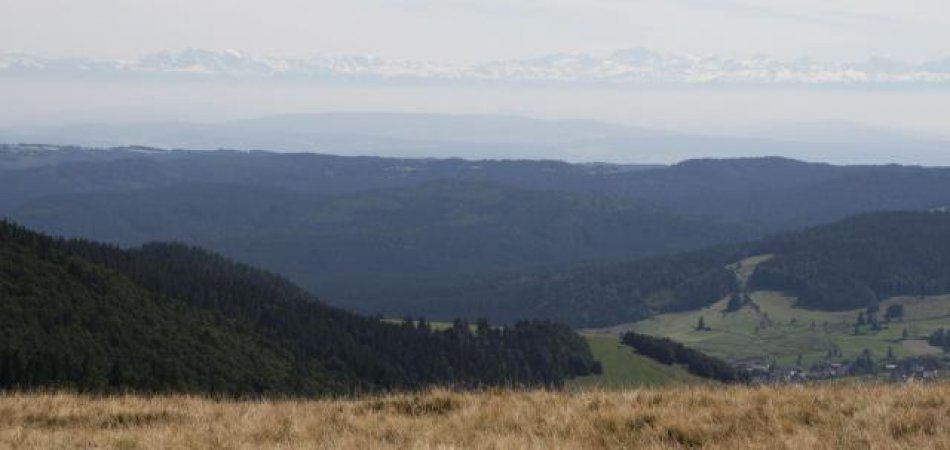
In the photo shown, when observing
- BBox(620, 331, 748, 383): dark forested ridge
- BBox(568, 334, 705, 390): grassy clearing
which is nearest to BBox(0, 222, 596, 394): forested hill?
BBox(568, 334, 705, 390): grassy clearing

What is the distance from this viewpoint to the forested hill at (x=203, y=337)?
9962cm

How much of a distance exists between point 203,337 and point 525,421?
11026cm

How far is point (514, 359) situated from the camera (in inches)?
6875

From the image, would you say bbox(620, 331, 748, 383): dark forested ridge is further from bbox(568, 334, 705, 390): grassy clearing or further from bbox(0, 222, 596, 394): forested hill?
bbox(0, 222, 596, 394): forested hill

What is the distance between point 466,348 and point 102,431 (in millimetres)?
158146

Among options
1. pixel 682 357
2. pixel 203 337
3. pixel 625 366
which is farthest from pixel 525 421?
pixel 682 357

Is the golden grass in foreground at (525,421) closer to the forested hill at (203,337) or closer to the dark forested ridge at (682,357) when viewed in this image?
the forested hill at (203,337)

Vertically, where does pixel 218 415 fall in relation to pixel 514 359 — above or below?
above

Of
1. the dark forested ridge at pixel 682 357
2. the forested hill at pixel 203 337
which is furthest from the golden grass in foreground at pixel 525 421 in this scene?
the dark forested ridge at pixel 682 357

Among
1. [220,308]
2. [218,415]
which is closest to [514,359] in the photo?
[220,308]

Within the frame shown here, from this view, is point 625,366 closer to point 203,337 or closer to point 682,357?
point 682,357

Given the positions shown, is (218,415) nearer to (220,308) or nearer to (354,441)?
(354,441)

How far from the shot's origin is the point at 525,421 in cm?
1552

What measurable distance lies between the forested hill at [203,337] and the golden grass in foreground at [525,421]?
51.2 m
